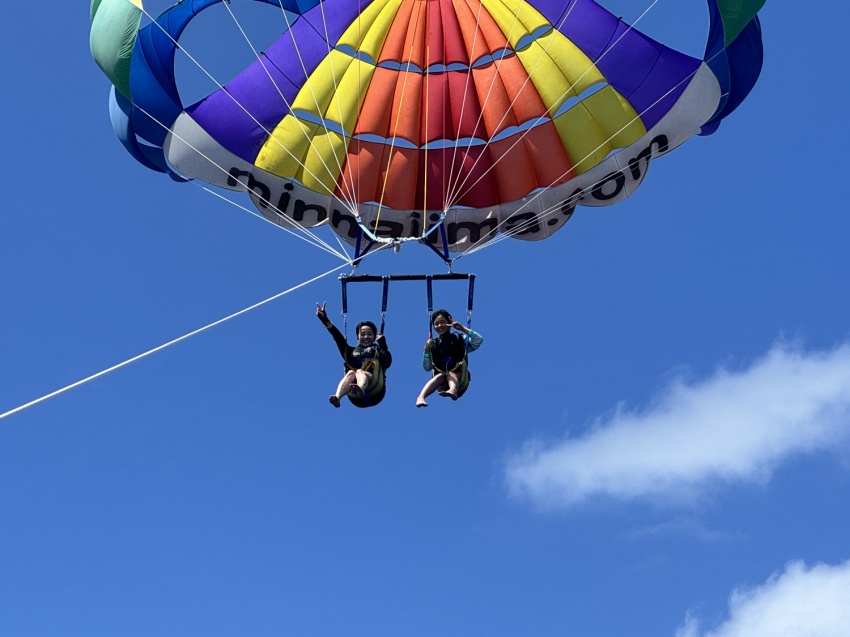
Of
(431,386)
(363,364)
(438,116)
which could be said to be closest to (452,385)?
(431,386)

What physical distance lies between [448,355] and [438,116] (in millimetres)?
2960

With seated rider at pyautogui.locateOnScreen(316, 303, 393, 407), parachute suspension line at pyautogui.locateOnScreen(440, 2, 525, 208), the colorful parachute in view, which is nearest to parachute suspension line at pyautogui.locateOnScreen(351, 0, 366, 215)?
the colorful parachute

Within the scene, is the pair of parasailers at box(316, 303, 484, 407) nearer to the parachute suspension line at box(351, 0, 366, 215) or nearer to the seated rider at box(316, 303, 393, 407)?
the seated rider at box(316, 303, 393, 407)

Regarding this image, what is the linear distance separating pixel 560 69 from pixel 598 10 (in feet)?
2.19

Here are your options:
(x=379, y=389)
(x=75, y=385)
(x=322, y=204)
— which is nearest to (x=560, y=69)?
(x=322, y=204)

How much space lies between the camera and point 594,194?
572 inches

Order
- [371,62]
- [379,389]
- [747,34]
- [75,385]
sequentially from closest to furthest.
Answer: [75,385] < [379,389] < [747,34] < [371,62]

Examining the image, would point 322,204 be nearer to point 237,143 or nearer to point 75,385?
point 237,143

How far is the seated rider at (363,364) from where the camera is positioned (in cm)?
1244

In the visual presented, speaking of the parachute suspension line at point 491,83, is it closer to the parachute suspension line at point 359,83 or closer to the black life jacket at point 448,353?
the parachute suspension line at point 359,83

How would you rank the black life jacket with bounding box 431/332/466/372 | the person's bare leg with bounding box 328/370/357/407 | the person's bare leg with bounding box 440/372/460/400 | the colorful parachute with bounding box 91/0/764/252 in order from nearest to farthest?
the person's bare leg with bounding box 328/370/357/407 < the person's bare leg with bounding box 440/372/460/400 < the black life jacket with bounding box 431/332/466/372 < the colorful parachute with bounding box 91/0/764/252

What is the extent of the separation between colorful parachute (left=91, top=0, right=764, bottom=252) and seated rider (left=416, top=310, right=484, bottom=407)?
1648 mm

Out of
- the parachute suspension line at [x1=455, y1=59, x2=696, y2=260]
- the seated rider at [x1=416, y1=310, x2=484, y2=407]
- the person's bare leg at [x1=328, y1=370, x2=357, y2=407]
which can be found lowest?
the person's bare leg at [x1=328, y1=370, x2=357, y2=407]

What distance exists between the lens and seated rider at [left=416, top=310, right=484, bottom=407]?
12617mm
